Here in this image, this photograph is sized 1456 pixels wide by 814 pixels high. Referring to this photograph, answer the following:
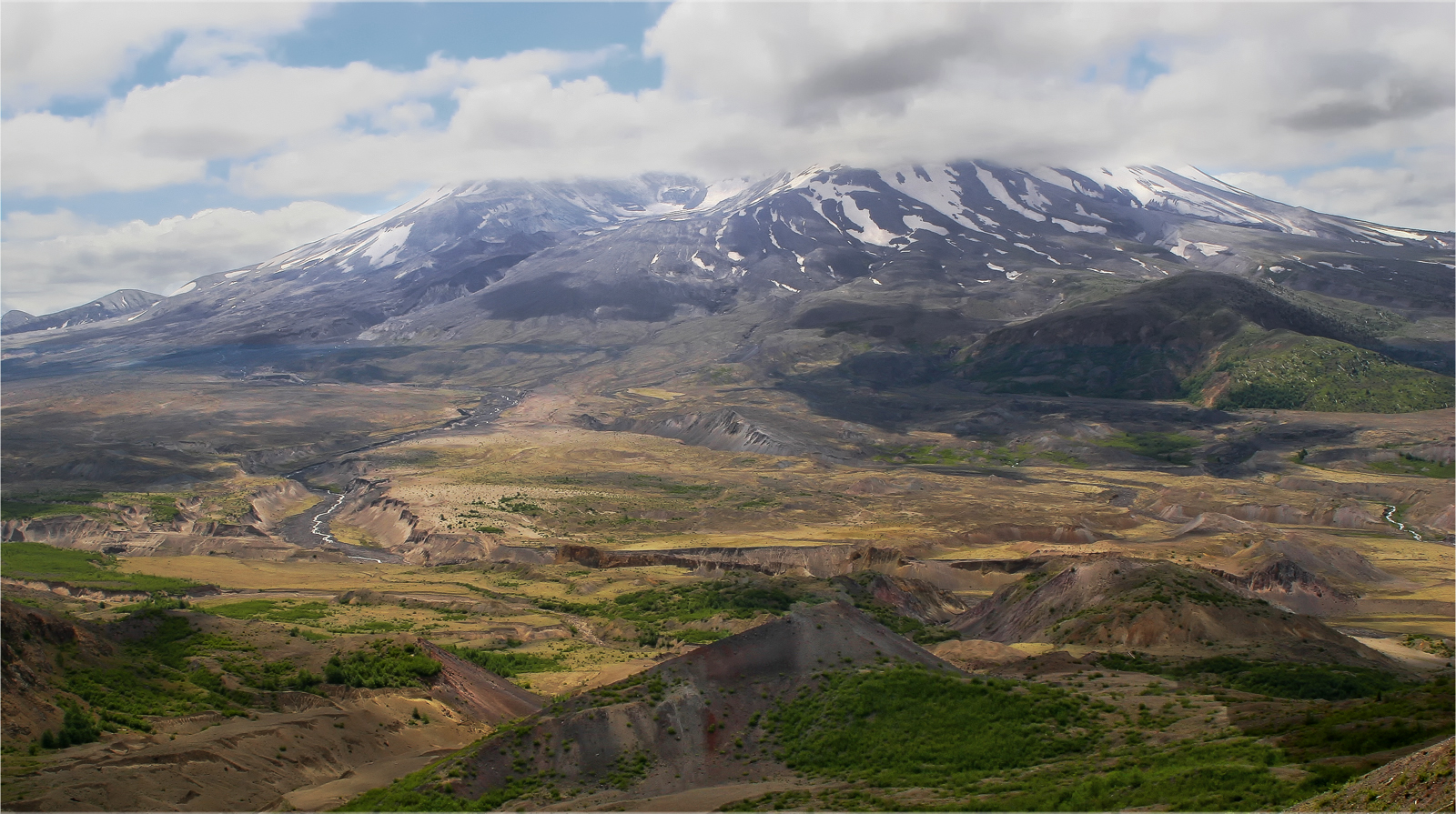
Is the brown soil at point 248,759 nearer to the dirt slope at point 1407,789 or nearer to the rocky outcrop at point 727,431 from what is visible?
the dirt slope at point 1407,789

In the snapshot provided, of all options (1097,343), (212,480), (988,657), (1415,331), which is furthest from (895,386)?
(988,657)

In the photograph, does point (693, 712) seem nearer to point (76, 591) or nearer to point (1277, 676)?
point (1277, 676)

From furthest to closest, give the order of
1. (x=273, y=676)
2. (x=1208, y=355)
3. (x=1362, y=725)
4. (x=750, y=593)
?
(x=1208, y=355) < (x=750, y=593) < (x=273, y=676) < (x=1362, y=725)

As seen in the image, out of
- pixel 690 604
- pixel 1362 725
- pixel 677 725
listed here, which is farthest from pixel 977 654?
pixel 1362 725

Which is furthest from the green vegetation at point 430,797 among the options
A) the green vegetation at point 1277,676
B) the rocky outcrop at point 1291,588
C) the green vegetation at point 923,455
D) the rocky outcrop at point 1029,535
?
the green vegetation at point 923,455

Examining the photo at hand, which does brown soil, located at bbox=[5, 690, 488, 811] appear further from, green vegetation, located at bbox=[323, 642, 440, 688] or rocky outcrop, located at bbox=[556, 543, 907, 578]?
rocky outcrop, located at bbox=[556, 543, 907, 578]

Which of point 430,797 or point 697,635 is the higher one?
point 430,797

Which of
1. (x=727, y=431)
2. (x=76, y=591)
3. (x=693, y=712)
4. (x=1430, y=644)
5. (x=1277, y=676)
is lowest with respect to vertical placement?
(x=1430, y=644)
